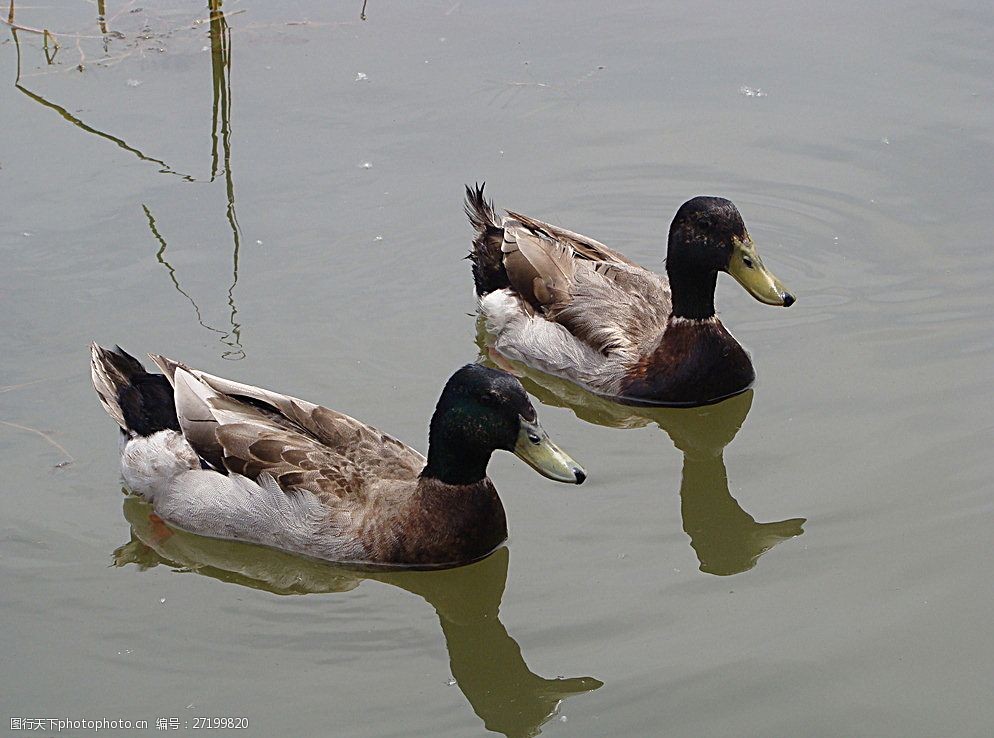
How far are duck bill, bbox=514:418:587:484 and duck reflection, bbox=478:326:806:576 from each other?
85 centimetres

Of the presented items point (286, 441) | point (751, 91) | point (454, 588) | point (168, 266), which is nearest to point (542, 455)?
point (454, 588)

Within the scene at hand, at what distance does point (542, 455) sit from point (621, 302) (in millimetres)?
2548

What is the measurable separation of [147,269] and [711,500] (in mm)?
3926

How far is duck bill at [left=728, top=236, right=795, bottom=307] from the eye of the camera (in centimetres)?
806

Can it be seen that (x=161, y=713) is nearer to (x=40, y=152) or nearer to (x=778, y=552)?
(x=778, y=552)

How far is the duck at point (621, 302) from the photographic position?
8172 millimetres

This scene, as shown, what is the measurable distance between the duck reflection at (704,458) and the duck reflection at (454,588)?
3.28ft

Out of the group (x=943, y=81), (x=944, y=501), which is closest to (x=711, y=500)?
(x=944, y=501)

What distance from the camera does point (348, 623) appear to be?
21.1ft

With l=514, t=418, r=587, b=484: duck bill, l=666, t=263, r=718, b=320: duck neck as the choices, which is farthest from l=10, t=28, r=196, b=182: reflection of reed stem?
l=514, t=418, r=587, b=484: duck bill

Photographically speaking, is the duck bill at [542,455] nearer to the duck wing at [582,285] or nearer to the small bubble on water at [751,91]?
the duck wing at [582,285]

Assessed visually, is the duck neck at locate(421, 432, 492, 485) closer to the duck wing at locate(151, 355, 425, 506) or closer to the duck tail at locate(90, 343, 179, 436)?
the duck wing at locate(151, 355, 425, 506)

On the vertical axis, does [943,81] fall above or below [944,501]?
above

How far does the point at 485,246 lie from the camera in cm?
914
